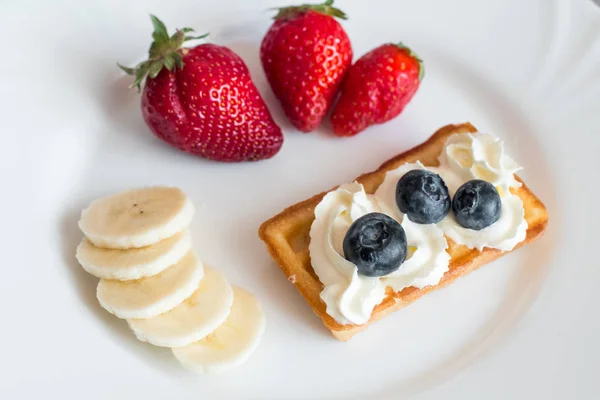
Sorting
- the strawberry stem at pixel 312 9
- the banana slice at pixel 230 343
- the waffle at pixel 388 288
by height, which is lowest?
the banana slice at pixel 230 343

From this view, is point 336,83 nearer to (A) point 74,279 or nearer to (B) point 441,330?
(B) point 441,330

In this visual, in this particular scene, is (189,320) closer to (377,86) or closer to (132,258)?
(132,258)

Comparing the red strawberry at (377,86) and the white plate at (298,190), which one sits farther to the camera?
the red strawberry at (377,86)

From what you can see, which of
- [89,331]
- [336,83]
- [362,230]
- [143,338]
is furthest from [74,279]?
[336,83]

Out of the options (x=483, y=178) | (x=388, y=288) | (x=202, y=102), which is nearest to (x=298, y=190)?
(x=202, y=102)

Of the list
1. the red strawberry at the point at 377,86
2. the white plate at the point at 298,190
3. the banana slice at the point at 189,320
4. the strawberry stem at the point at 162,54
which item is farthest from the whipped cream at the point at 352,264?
the strawberry stem at the point at 162,54

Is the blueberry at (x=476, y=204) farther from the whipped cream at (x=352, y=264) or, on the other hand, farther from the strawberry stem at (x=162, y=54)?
the strawberry stem at (x=162, y=54)

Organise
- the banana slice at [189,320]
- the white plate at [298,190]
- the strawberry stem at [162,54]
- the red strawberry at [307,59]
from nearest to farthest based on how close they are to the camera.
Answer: the banana slice at [189,320], the white plate at [298,190], the strawberry stem at [162,54], the red strawberry at [307,59]
